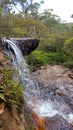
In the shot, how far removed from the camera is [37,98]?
30.8 feet

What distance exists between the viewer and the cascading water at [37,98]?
307 inches

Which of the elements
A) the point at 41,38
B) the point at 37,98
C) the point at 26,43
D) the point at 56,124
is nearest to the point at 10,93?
the point at 56,124

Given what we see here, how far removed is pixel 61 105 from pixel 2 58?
3.13 metres

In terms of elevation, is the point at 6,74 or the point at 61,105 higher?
the point at 6,74

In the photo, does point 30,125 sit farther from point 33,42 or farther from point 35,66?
point 35,66

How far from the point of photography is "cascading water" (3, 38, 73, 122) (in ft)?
25.6

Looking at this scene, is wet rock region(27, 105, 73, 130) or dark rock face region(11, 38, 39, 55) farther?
dark rock face region(11, 38, 39, 55)

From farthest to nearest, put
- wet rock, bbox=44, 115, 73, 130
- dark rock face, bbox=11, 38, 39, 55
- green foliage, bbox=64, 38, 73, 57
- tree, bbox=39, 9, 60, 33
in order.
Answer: tree, bbox=39, 9, 60, 33 < green foliage, bbox=64, 38, 73, 57 < dark rock face, bbox=11, 38, 39, 55 < wet rock, bbox=44, 115, 73, 130

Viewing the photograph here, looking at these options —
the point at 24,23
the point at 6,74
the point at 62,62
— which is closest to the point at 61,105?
the point at 6,74

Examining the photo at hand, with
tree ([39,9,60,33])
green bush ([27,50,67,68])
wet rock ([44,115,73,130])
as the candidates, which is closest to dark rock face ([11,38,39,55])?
green bush ([27,50,67,68])

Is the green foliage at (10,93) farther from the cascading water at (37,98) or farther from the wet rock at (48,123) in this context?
the cascading water at (37,98)

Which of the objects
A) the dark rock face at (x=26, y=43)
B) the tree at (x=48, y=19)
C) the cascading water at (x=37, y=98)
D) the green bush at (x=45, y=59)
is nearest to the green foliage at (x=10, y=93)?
the cascading water at (x=37, y=98)

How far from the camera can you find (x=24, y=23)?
802 inches

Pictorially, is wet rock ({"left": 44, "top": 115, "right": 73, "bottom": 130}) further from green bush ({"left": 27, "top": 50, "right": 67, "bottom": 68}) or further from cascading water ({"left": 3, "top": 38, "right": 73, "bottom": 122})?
Answer: green bush ({"left": 27, "top": 50, "right": 67, "bottom": 68})
